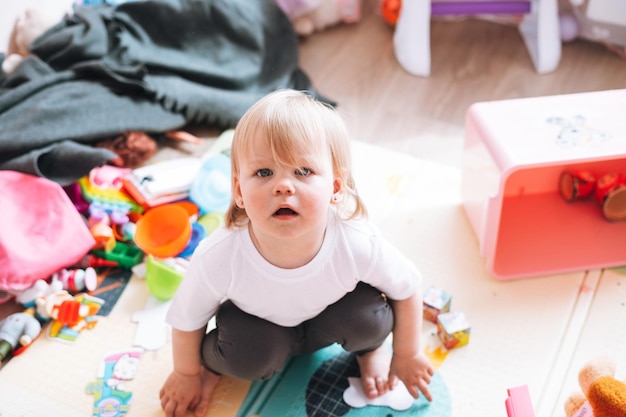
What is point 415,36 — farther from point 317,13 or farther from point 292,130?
point 292,130

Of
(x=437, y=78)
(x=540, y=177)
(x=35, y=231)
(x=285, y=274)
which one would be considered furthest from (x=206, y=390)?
(x=437, y=78)

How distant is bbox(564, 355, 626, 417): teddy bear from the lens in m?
0.83

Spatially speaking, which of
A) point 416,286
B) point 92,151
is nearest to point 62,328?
point 92,151

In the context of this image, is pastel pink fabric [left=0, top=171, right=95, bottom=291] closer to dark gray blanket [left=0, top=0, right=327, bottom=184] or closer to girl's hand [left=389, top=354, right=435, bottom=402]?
dark gray blanket [left=0, top=0, right=327, bottom=184]

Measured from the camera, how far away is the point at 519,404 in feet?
3.08

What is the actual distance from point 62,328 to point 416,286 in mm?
632

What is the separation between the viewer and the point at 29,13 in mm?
1595

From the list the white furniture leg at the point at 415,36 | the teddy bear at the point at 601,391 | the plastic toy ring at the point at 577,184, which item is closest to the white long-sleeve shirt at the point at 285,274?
the teddy bear at the point at 601,391

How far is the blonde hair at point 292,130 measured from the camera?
0.83 m

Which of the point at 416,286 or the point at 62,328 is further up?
the point at 416,286

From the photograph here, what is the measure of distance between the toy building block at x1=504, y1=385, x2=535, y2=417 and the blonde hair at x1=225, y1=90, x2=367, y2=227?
1.22 ft

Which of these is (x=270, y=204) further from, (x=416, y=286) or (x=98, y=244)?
(x=98, y=244)

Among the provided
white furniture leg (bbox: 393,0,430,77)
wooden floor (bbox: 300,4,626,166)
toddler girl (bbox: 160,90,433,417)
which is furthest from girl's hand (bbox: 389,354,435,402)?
white furniture leg (bbox: 393,0,430,77)

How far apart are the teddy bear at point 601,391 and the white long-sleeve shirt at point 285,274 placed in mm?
255
